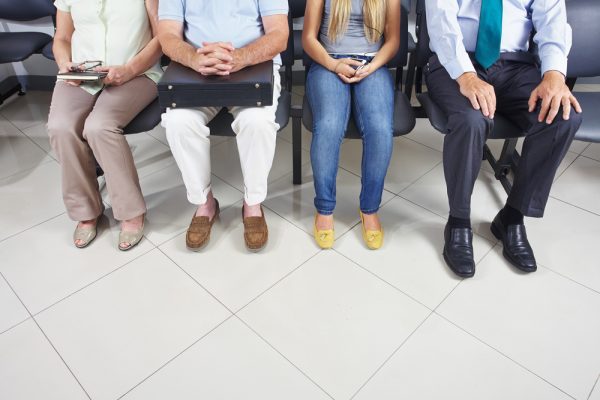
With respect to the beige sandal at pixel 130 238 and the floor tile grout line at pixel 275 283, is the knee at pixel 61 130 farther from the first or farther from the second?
the floor tile grout line at pixel 275 283

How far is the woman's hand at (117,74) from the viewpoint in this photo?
5.63ft

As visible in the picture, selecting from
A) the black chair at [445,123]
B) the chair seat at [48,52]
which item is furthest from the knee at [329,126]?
the chair seat at [48,52]

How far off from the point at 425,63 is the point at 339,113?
57 cm

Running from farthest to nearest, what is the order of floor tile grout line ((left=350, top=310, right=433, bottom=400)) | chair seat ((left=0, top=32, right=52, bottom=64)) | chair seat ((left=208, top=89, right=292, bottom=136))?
1. chair seat ((left=0, top=32, right=52, bottom=64))
2. chair seat ((left=208, top=89, right=292, bottom=136))
3. floor tile grout line ((left=350, top=310, right=433, bottom=400))

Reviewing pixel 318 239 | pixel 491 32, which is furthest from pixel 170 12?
pixel 491 32

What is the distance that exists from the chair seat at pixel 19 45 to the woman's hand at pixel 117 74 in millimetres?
1124

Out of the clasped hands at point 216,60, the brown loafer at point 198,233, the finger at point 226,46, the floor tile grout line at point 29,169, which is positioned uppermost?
the finger at point 226,46

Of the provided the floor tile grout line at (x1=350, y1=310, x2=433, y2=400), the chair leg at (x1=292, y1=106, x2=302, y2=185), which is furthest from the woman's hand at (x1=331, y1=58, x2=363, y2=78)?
the floor tile grout line at (x1=350, y1=310, x2=433, y2=400)

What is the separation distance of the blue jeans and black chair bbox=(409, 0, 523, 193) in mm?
170

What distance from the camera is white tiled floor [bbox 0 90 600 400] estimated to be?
1.31 metres

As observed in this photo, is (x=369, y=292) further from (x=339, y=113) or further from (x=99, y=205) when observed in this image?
(x=99, y=205)

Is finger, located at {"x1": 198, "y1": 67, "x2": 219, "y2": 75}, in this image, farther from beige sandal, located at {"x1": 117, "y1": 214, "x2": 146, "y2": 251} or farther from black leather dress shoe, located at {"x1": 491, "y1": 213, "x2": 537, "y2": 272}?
black leather dress shoe, located at {"x1": 491, "y1": 213, "x2": 537, "y2": 272}

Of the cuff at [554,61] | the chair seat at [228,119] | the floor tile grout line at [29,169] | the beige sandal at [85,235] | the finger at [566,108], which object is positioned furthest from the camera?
the floor tile grout line at [29,169]

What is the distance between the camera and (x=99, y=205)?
6.11 ft
